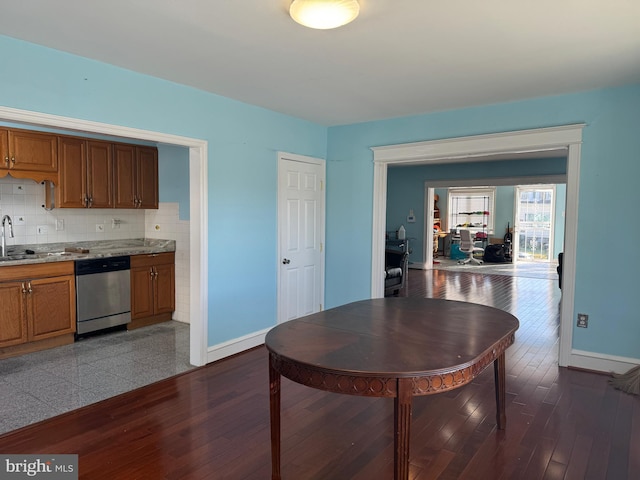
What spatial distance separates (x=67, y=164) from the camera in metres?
4.27

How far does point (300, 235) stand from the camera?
4.76m

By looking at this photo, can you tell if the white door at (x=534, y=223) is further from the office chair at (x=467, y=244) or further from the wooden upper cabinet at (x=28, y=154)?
the wooden upper cabinet at (x=28, y=154)

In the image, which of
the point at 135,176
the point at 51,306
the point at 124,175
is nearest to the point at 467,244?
the point at 135,176

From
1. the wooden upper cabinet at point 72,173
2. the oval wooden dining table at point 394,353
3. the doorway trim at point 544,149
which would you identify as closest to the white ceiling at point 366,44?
the doorway trim at point 544,149

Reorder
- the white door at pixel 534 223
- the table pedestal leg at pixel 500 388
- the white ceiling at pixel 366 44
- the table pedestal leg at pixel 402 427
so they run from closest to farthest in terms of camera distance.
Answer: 1. the table pedestal leg at pixel 402 427
2. the white ceiling at pixel 366 44
3. the table pedestal leg at pixel 500 388
4. the white door at pixel 534 223

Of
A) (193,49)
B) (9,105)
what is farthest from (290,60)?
(9,105)

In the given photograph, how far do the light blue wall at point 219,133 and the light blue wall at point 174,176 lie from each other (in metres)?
0.11

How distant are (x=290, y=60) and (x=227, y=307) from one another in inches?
89.6

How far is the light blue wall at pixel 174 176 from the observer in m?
4.91

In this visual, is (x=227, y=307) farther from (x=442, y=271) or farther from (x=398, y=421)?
(x=442, y=271)

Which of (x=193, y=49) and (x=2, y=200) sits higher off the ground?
(x=193, y=49)

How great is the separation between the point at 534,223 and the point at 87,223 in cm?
1136

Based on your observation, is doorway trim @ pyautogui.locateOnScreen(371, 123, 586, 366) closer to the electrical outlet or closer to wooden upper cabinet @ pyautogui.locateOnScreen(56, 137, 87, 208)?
the electrical outlet

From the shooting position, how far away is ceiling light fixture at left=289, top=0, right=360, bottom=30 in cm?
190
